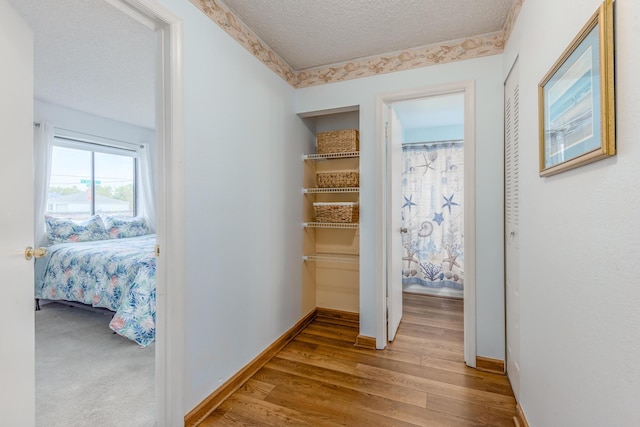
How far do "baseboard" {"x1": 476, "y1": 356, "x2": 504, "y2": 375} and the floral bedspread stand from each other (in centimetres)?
260

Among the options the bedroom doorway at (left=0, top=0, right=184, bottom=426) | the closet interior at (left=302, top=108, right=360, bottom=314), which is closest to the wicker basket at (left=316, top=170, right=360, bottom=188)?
the closet interior at (left=302, top=108, right=360, bottom=314)

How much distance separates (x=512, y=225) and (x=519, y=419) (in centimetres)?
105

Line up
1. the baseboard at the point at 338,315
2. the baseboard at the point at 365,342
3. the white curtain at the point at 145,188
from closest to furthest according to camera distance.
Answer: the baseboard at the point at 365,342 < the baseboard at the point at 338,315 < the white curtain at the point at 145,188

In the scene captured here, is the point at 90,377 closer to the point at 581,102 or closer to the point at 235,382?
the point at 235,382

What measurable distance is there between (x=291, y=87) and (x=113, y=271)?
7.86 feet

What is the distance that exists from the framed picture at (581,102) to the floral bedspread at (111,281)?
292 centimetres

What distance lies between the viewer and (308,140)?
2.88 meters

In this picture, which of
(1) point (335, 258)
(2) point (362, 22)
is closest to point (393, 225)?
(1) point (335, 258)

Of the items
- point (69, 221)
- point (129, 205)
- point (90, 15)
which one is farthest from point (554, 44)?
point (129, 205)

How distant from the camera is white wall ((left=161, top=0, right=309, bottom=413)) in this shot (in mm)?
1537

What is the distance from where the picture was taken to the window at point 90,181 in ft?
12.7

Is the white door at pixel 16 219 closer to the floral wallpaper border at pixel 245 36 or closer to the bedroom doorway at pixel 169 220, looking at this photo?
the bedroom doorway at pixel 169 220

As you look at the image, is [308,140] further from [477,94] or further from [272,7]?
[477,94]

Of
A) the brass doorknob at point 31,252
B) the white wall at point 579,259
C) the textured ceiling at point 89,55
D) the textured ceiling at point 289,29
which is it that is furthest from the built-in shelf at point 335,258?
the textured ceiling at point 89,55
